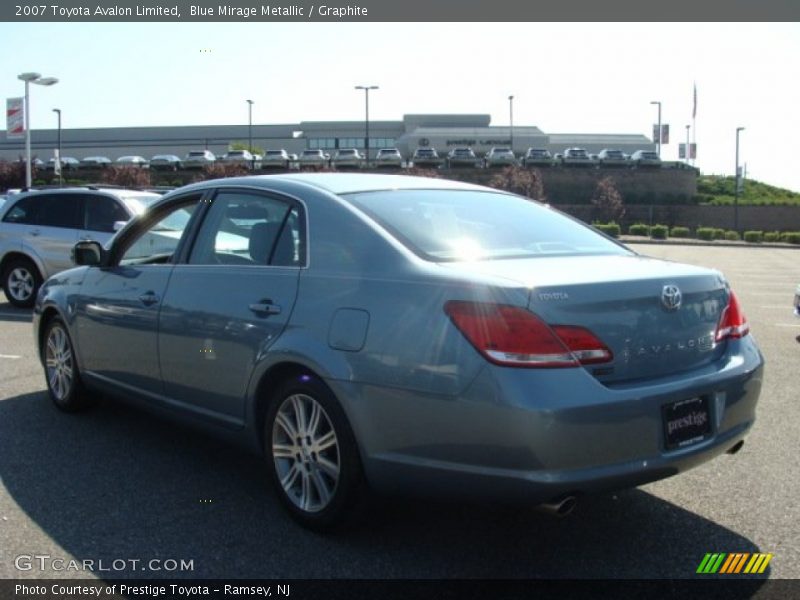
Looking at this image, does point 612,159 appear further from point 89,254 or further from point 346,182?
point 346,182

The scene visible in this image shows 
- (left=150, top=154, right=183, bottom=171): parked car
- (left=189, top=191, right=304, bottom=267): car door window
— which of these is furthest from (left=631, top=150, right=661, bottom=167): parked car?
(left=189, top=191, right=304, bottom=267): car door window

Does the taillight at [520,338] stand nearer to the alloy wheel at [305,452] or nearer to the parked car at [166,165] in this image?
the alloy wheel at [305,452]

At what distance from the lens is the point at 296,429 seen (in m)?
3.94

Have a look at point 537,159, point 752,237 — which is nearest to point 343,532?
point 752,237

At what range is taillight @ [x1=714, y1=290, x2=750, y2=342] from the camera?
12.7 ft

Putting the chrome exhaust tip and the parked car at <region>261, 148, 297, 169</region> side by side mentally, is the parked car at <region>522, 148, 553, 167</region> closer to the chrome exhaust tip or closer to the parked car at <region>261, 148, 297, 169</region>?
the parked car at <region>261, 148, 297, 169</region>

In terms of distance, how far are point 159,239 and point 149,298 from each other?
1.31 meters

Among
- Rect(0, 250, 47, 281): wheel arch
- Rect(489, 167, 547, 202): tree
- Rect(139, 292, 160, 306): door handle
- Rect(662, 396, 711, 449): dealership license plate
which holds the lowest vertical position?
Rect(662, 396, 711, 449): dealership license plate

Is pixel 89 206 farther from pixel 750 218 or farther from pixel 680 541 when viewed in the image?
pixel 750 218

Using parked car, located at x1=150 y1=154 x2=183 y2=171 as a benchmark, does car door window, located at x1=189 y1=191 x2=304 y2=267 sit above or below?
below

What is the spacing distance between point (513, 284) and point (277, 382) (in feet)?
4.50

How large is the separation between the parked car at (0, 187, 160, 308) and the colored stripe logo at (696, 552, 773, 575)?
33.3 ft

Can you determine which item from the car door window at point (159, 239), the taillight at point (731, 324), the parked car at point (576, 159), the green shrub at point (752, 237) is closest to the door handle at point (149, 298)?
the car door window at point (159, 239)

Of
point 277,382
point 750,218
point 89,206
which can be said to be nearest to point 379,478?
point 277,382
